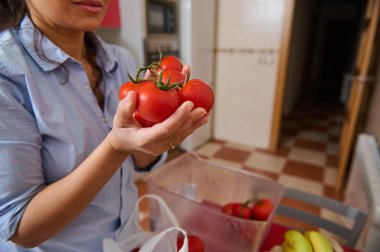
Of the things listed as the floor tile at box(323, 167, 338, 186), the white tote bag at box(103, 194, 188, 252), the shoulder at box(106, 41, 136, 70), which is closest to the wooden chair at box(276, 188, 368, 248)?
the white tote bag at box(103, 194, 188, 252)

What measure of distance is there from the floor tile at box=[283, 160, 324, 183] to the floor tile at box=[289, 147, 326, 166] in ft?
0.29

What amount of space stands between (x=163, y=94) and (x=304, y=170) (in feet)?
7.08

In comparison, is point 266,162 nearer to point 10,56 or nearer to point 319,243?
point 319,243

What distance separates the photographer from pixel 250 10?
7.72 ft

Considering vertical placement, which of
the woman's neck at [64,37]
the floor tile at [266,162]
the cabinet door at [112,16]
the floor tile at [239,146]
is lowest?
the floor tile at [266,162]

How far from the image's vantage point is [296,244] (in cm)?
57

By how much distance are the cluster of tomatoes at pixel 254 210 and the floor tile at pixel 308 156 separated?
6.01ft

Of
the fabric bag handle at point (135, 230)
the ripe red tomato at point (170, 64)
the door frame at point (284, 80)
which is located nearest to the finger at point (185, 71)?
the ripe red tomato at point (170, 64)

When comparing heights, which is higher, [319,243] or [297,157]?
[319,243]

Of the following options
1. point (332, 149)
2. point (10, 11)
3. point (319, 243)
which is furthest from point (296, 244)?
point (332, 149)

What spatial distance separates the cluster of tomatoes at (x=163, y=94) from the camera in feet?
1.22

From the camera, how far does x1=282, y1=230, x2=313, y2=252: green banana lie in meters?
0.55

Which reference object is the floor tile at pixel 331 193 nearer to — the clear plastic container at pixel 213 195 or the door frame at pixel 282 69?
the door frame at pixel 282 69

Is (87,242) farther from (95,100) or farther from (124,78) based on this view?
(124,78)
